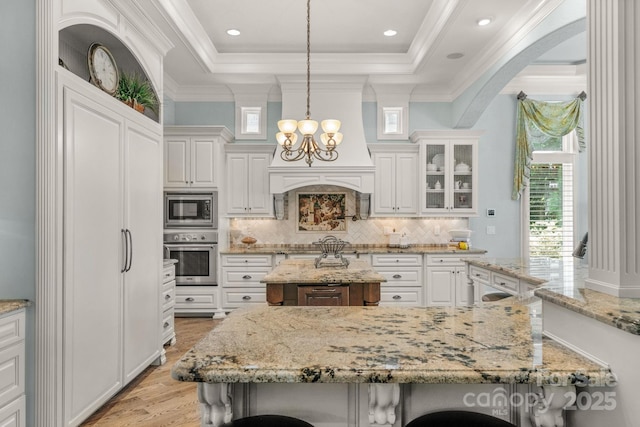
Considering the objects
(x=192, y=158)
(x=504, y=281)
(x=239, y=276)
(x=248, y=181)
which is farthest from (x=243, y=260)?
(x=504, y=281)

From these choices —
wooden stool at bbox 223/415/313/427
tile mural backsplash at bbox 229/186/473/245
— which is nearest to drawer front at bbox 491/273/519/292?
wooden stool at bbox 223/415/313/427

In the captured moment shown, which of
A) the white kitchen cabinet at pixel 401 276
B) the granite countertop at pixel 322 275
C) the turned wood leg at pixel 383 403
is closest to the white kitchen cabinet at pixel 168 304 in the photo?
the granite countertop at pixel 322 275

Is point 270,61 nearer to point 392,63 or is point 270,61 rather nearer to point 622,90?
point 392,63

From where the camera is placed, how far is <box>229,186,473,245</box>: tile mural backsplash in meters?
5.82

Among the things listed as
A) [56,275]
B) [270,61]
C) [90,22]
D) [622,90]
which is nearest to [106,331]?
[56,275]

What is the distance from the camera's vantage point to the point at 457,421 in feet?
3.76

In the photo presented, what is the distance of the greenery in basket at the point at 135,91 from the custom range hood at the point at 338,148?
2.07 meters

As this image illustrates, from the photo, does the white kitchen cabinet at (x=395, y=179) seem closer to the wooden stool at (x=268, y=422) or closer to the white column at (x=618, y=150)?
the white column at (x=618, y=150)

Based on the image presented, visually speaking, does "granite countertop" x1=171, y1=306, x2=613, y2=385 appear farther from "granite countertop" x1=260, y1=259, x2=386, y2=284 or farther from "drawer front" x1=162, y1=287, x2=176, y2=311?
"drawer front" x1=162, y1=287, x2=176, y2=311

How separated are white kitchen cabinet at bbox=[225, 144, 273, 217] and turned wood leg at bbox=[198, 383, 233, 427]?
14.7ft

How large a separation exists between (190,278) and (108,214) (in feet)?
8.62

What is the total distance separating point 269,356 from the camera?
45.1 inches

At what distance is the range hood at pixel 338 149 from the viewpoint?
5.32 meters

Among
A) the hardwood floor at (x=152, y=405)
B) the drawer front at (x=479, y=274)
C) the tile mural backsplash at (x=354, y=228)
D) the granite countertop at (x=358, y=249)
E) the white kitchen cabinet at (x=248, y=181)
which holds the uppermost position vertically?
the white kitchen cabinet at (x=248, y=181)
